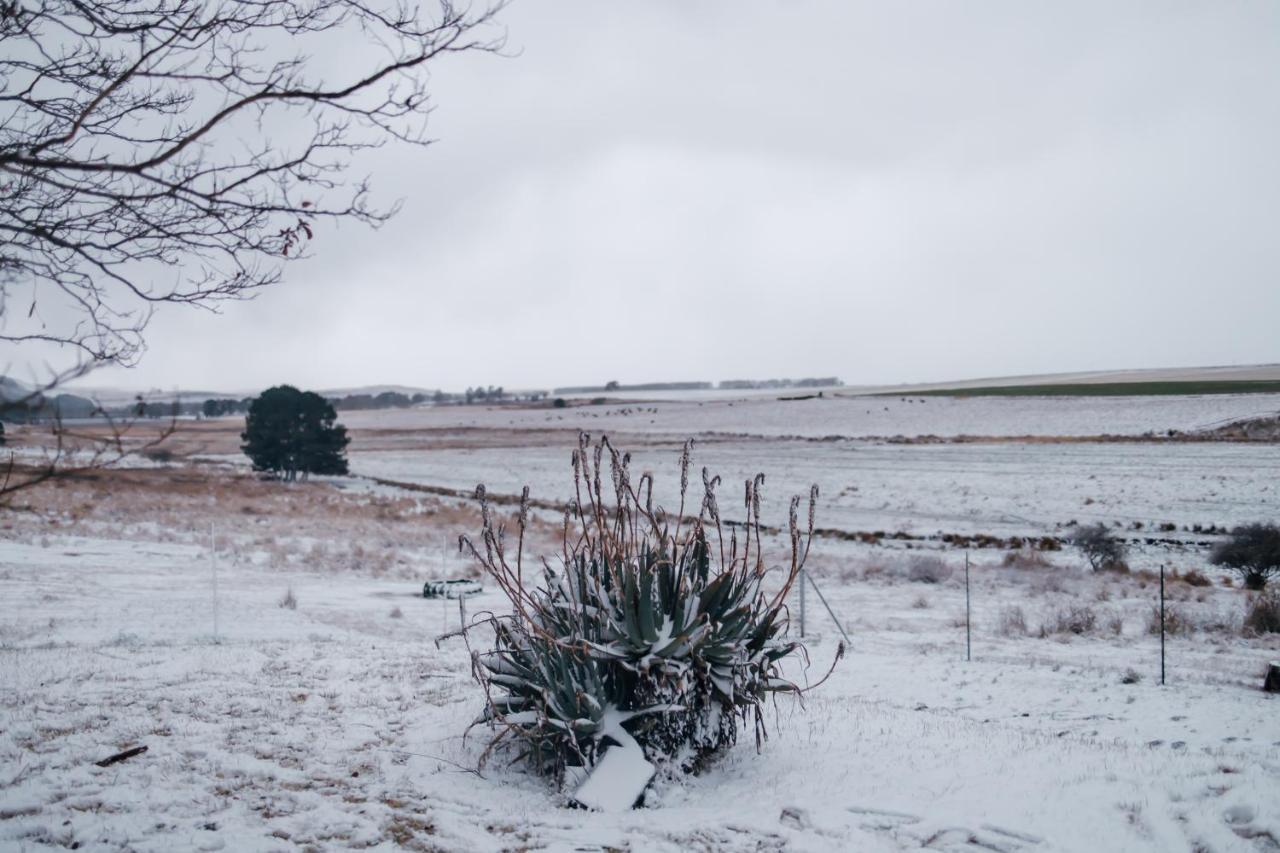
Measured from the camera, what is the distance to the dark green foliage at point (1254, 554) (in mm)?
16156

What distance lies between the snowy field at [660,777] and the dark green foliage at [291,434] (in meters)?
16.5

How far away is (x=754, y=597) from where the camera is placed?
6.34 metres

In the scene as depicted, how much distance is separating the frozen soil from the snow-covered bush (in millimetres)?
312

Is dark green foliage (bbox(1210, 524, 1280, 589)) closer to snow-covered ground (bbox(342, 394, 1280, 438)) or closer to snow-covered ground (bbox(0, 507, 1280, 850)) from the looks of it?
snow-covered ground (bbox(0, 507, 1280, 850))

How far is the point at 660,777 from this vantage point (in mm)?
5727

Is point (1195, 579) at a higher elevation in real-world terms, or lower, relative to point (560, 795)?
lower

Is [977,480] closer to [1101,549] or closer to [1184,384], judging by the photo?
[1184,384]

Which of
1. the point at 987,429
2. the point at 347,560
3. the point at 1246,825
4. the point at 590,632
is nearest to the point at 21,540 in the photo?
the point at 347,560

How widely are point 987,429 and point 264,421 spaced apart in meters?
36.5

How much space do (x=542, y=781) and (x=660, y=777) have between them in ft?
2.53

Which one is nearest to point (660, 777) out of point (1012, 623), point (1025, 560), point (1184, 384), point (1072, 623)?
point (1012, 623)

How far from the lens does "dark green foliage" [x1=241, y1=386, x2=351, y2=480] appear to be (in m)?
42.6

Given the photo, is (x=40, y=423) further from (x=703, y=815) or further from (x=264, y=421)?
(x=264, y=421)

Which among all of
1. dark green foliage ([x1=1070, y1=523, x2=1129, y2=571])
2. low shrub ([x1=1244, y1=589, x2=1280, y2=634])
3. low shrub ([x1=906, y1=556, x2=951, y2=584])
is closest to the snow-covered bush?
low shrub ([x1=1244, y1=589, x2=1280, y2=634])
